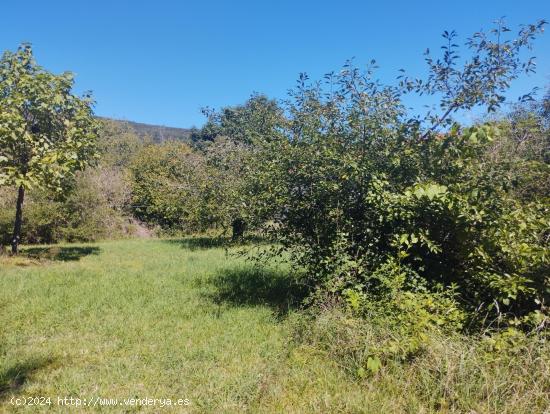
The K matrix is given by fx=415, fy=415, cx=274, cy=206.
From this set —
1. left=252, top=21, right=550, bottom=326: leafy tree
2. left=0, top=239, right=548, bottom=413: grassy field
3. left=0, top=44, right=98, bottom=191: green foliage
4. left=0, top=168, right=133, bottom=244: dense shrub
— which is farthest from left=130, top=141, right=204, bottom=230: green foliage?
left=252, top=21, right=550, bottom=326: leafy tree

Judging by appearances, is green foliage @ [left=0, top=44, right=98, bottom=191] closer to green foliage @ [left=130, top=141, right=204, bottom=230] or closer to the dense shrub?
the dense shrub

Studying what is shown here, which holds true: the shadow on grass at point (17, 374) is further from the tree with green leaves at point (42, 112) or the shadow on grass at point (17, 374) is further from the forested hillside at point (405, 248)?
the tree with green leaves at point (42, 112)

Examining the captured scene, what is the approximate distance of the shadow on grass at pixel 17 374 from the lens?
13.0ft

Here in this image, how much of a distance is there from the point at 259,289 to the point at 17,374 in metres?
4.26

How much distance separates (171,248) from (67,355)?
1133 cm

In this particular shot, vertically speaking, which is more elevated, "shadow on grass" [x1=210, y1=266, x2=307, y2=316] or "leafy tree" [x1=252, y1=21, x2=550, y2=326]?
"leafy tree" [x1=252, y1=21, x2=550, y2=326]

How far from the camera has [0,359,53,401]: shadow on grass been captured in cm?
397

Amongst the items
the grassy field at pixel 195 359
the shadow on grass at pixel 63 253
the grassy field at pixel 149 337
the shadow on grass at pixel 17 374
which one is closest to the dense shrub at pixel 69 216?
the shadow on grass at pixel 63 253

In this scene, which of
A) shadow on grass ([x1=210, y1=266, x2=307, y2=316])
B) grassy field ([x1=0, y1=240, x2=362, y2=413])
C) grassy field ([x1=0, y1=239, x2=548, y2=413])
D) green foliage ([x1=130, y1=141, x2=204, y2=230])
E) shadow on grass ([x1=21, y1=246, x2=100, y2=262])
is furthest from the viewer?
green foliage ([x1=130, y1=141, x2=204, y2=230])

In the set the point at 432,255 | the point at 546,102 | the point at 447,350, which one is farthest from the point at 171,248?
the point at 546,102

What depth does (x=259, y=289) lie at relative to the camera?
308 inches

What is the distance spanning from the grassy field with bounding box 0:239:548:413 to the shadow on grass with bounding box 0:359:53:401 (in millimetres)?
11

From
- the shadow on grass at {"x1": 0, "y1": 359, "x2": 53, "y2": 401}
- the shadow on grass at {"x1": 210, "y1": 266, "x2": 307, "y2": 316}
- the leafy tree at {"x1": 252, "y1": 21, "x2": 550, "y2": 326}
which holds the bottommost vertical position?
the shadow on grass at {"x1": 0, "y1": 359, "x2": 53, "y2": 401}

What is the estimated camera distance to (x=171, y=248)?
16.0 meters
